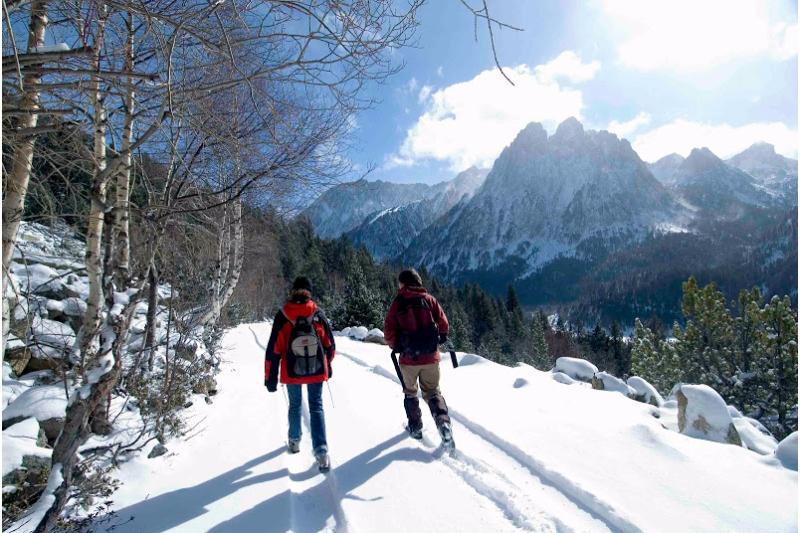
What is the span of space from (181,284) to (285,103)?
551 cm

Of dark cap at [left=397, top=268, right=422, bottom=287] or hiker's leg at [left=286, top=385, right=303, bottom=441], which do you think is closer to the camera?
hiker's leg at [left=286, top=385, right=303, bottom=441]

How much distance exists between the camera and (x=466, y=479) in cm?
347

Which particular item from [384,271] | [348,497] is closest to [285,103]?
[348,497]

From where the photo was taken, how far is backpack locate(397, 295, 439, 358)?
4.31m

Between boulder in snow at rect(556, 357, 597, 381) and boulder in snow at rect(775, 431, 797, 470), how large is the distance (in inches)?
243

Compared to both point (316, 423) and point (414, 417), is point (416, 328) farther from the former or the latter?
point (316, 423)

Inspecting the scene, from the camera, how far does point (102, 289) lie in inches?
161

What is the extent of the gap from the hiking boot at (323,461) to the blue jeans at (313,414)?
1.3 inches

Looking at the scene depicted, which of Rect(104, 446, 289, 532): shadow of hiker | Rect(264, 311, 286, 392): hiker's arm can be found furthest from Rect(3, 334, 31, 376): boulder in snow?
Rect(264, 311, 286, 392): hiker's arm

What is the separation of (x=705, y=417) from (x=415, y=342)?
Result: 396cm

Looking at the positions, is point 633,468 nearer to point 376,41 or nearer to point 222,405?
point 376,41

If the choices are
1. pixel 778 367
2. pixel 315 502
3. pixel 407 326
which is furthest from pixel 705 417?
pixel 778 367

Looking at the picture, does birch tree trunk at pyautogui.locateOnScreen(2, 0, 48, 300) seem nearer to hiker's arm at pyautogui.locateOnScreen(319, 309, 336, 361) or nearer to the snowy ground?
the snowy ground

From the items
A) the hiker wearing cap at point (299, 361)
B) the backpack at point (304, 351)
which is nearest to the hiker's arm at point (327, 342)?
the hiker wearing cap at point (299, 361)
